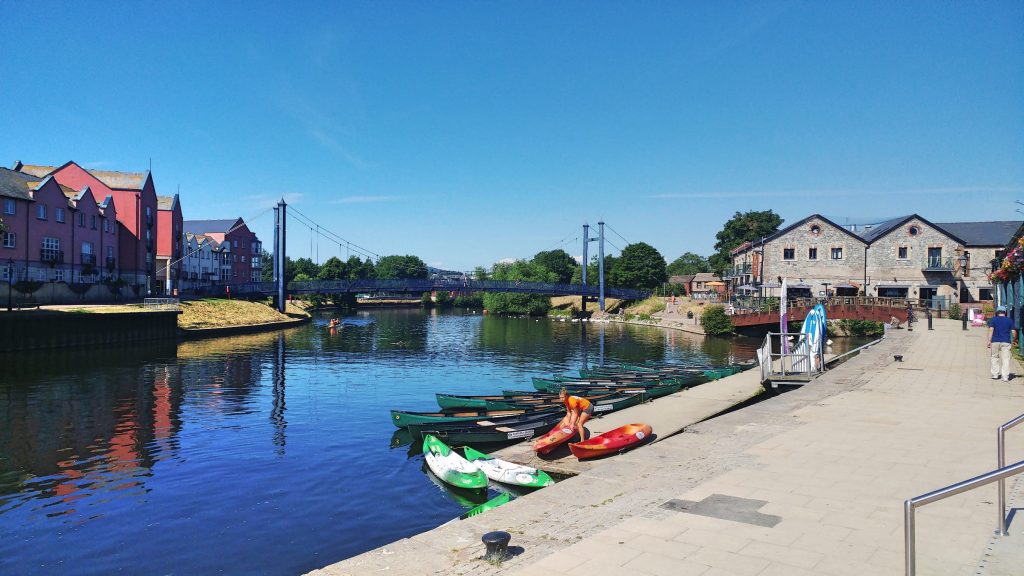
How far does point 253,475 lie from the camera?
18.5 metres

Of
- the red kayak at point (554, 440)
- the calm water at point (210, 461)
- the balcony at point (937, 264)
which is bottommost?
the calm water at point (210, 461)

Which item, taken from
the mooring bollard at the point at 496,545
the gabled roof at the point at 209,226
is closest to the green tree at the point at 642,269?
the gabled roof at the point at 209,226

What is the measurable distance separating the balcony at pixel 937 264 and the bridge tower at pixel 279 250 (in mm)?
82318

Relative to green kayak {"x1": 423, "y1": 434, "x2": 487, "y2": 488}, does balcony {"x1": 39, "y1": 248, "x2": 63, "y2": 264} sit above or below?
above

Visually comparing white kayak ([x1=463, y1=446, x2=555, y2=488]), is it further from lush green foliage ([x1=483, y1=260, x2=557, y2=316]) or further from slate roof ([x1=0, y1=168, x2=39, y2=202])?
lush green foliage ([x1=483, y1=260, x2=557, y2=316])

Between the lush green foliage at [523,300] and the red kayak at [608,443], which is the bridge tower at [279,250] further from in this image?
the red kayak at [608,443]

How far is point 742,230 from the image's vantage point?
125375 millimetres

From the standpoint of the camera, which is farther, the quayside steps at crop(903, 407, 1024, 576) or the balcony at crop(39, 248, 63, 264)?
the balcony at crop(39, 248, 63, 264)

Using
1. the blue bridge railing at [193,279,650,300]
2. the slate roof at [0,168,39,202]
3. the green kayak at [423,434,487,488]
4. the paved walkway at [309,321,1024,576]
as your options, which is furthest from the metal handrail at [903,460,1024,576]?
the blue bridge railing at [193,279,650,300]

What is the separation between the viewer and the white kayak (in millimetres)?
15211

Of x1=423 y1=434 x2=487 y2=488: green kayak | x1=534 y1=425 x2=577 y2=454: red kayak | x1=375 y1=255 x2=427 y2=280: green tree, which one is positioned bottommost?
x1=423 y1=434 x2=487 y2=488: green kayak

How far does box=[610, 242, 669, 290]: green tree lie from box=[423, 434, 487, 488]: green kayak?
106076mm

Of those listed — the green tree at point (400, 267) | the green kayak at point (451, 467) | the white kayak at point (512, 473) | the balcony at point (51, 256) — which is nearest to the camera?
the white kayak at point (512, 473)

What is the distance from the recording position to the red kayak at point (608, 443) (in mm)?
16812
